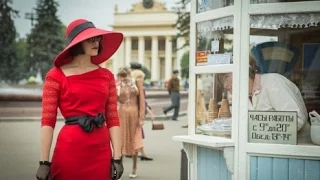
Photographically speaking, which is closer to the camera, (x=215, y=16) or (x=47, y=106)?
(x=47, y=106)

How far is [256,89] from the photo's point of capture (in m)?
4.99

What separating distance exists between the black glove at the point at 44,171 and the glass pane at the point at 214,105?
6.15 feet

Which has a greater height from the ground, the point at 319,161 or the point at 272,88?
the point at 272,88

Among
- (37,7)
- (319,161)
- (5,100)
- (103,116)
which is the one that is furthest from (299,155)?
(37,7)

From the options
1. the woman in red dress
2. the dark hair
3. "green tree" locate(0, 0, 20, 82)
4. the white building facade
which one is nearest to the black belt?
the woman in red dress

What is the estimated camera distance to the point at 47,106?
3.69 metres

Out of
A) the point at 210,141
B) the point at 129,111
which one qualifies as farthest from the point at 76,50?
the point at 129,111

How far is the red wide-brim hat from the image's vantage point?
3.79m

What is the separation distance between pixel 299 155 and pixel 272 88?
0.65 metres

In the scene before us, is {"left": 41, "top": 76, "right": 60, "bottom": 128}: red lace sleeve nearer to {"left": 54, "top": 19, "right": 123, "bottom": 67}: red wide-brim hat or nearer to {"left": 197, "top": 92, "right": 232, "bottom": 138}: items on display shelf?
{"left": 54, "top": 19, "right": 123, "bottom": 67}: red wide-brim hat

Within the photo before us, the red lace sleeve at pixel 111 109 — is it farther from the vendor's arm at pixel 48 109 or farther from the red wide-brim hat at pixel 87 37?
the vendor's arm at pixel 48 109

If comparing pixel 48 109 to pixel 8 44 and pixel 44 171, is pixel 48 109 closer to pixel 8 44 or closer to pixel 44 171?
pixel 44 171

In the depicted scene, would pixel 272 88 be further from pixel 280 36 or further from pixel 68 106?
pixel 68 106

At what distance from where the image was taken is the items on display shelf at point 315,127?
4.74 meters
